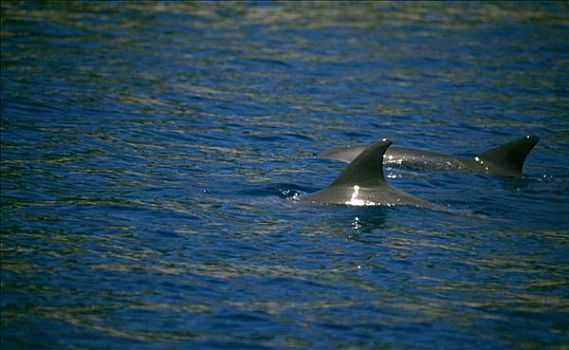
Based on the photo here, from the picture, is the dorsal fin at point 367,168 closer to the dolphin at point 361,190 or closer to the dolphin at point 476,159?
the dolphin at point 361,190

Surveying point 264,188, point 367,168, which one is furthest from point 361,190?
point 264,188

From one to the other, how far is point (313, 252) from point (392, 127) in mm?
7476

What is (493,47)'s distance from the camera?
25.0 meters

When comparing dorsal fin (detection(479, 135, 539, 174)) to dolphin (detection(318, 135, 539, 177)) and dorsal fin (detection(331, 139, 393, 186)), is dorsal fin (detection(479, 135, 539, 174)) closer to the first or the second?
dolphin (detection(318, 135, 539, 177))

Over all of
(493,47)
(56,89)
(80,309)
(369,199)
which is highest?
(493,47)

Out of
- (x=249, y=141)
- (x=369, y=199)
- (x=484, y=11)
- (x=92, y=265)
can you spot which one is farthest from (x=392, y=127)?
(x=484, y=11)

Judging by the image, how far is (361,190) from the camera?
12602 mm

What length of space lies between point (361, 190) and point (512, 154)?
3238 millimetres

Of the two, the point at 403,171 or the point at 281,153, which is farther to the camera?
the point at 281,153

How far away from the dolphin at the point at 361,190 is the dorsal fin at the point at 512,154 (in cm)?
258

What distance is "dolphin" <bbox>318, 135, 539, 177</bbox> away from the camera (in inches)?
584

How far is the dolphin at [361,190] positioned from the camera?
41.0 ft

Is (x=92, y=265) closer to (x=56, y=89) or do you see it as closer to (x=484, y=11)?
(x=56, y=89)

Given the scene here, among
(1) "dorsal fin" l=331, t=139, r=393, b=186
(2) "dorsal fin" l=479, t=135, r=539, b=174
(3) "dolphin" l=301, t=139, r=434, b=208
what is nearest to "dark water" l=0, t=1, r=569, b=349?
(3) "dolphin" l=301, t=139, r=434, b=208
